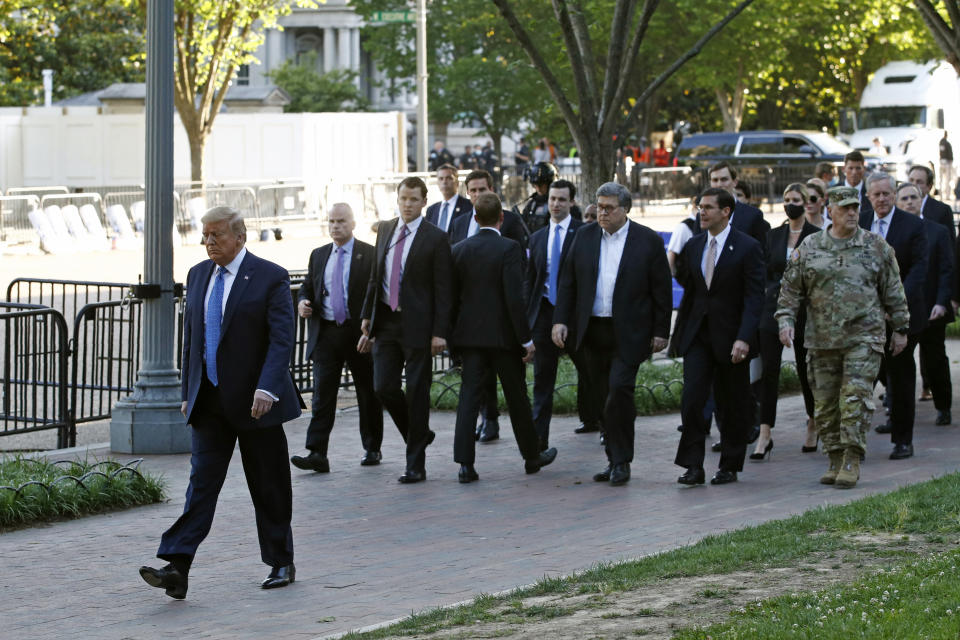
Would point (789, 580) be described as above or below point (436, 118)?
below

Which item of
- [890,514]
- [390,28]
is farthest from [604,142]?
[390,28]

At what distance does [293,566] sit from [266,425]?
70 centimetres

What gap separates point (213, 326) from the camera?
24.1 feet

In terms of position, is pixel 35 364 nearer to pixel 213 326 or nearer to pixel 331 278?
pixel 331 278

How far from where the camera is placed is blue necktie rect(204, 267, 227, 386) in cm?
734

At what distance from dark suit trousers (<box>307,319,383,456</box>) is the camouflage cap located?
10.9 feet

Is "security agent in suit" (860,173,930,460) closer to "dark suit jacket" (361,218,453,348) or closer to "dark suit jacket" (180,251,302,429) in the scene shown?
"dark suit jacket" (361,218,453,348)

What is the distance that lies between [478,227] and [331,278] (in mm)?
1292

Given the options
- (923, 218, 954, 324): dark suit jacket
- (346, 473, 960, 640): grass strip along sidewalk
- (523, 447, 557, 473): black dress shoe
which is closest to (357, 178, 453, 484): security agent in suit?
(523, 447, 557, 473): black dress shoe

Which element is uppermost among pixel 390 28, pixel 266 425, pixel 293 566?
pixel 390 28

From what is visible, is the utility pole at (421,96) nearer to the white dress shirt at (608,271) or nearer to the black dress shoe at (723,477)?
the white dress shirt at (608,271)

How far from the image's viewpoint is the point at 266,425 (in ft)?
24.1

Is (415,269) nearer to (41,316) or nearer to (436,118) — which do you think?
(41,316)

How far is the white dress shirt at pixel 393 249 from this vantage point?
10398 millimetres
